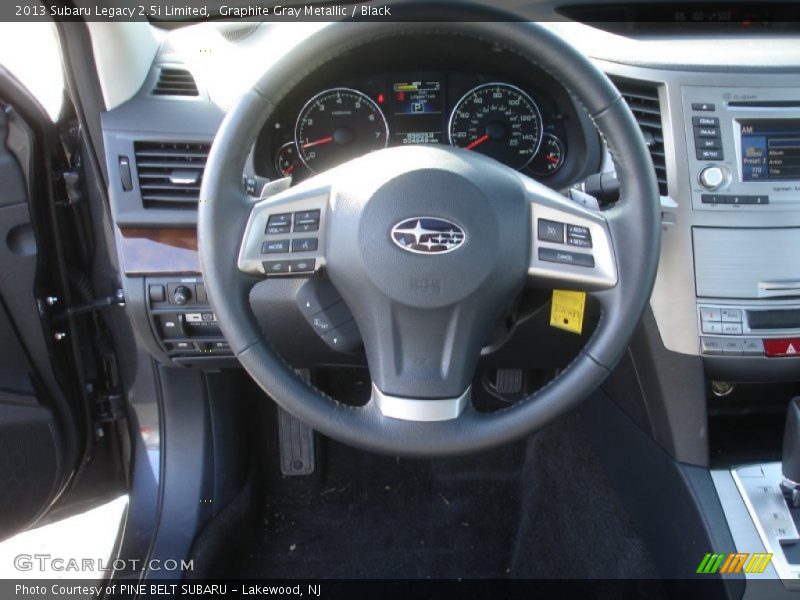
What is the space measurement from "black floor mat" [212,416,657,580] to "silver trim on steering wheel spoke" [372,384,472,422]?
101 centimetres

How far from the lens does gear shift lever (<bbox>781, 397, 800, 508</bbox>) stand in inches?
56.3

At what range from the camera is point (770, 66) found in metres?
1.45

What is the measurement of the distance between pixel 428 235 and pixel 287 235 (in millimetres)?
218

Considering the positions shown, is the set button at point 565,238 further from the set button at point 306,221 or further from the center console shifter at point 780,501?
the center console shifter at point 780,501

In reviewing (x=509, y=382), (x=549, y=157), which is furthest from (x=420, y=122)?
(x=509, y=382)

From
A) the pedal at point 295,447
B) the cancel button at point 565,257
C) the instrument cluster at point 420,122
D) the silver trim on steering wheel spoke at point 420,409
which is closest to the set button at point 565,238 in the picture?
the cancel button at point 565,257

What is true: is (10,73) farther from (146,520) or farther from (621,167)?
(621,167)

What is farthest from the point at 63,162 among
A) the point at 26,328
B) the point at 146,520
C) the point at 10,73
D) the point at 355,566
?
the point at 355,566

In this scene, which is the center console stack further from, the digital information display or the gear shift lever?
the digital information display

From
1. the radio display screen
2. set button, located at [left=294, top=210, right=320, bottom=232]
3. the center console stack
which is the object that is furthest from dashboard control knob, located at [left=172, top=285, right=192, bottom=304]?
the radio display screen

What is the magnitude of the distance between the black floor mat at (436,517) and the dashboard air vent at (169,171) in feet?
3.39

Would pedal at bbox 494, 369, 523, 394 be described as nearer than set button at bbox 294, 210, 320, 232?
No

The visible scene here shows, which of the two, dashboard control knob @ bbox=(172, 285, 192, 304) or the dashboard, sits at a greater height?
the dashboard

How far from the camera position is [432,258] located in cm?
108
